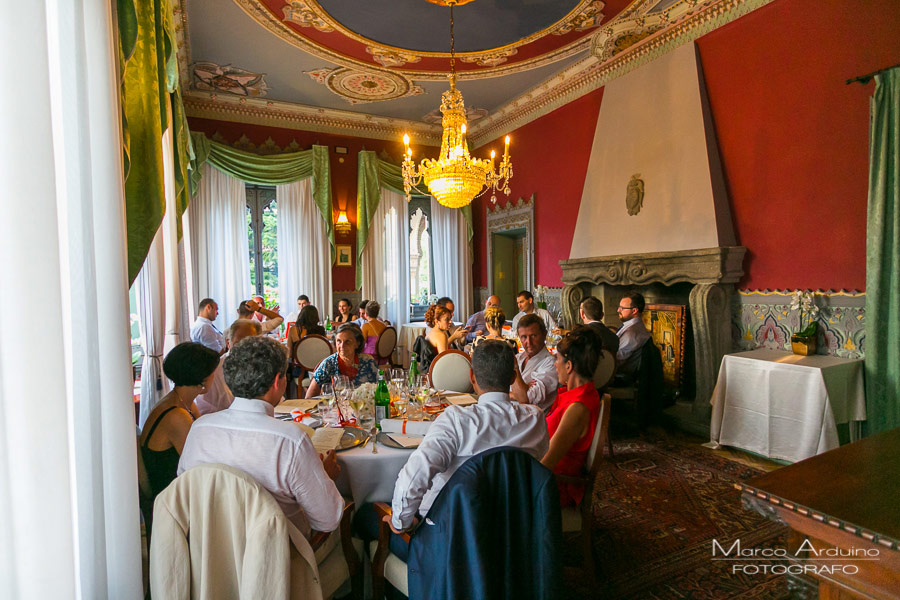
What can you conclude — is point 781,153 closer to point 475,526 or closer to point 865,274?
point 865,274

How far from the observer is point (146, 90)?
2.30 m

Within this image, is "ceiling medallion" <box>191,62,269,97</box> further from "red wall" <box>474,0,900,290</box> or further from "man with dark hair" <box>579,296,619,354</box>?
"red wall" <box>474,0,900,290</box>

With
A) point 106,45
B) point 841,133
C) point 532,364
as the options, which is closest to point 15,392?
point 106,45

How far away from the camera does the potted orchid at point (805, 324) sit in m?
4.16

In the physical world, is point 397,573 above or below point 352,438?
below

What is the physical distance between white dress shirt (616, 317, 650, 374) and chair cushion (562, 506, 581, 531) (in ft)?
9.06

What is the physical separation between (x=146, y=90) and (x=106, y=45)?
2.21ft

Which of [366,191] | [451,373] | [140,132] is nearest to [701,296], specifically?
[451,373]

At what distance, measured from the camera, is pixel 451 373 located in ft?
12.6

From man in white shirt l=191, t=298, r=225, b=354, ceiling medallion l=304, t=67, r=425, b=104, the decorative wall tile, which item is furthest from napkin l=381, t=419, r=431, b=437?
ceiling medallion l=304, t=67, r=425, b=104

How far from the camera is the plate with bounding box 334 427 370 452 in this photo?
2.29 m

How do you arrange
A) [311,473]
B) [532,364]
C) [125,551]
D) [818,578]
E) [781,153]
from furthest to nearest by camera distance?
[781,153] → [532,364] → [311,473] → [125,551] → [818,578]

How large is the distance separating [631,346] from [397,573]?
3.72 metres

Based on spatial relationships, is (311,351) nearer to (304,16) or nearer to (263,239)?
(304,16)
